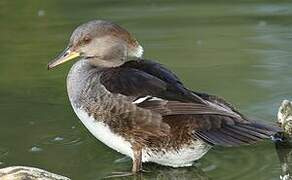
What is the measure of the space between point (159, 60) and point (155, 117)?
9.29 feet

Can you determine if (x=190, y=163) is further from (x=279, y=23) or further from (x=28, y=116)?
(x=279, y=23)

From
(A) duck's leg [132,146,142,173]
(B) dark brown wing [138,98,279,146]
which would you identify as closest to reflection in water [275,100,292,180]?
(B) dark brown wing [138,98,279,146]

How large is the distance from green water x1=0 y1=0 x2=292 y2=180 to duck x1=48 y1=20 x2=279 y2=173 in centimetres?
21

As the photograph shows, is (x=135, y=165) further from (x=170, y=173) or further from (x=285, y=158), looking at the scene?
(x=285, y=158)

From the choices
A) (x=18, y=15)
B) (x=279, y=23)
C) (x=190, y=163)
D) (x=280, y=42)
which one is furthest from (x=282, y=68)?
(x=18, y=15)

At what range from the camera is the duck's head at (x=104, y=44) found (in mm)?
6039

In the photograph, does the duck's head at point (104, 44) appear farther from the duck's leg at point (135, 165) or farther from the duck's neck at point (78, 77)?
the duck's leg at point (135, 165)

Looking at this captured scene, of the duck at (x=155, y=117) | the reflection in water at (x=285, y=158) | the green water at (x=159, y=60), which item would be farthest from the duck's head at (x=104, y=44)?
the reflection in water at (x=285, y=158)

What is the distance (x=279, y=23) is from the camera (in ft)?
30.7

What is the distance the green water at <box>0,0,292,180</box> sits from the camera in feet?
19.3

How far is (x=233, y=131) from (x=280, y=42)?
3526mm

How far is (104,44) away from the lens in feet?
19.9

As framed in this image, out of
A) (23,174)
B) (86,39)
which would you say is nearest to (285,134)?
(86,39)

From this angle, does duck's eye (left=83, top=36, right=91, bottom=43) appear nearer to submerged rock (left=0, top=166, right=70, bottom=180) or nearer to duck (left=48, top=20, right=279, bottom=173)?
duck (left=48, top=20, right=279, bottom=173)
